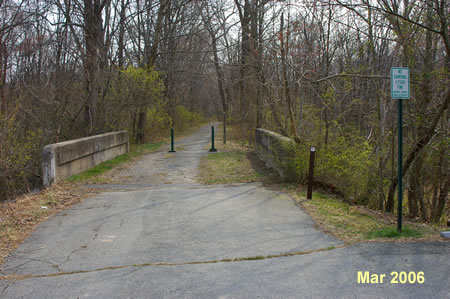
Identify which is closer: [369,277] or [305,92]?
[369,277]

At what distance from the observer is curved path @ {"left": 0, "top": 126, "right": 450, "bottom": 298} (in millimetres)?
4125

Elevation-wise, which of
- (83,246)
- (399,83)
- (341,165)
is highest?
(399,83)

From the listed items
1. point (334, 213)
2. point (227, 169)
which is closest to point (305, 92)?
point (227, 169)

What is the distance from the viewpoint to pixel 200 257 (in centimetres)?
507

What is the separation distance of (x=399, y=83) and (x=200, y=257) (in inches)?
144

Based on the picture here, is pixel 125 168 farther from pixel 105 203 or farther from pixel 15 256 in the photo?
pixel 15 256

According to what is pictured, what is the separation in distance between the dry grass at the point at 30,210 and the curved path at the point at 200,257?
20cm

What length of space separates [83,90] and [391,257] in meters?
13.4

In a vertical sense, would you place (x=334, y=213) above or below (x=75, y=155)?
below

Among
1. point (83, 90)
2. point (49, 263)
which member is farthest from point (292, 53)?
point (49, 263)

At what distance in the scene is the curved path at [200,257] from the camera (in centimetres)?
412

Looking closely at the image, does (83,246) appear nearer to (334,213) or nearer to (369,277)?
(369,277)

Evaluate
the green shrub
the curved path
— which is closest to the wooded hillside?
the green shrub

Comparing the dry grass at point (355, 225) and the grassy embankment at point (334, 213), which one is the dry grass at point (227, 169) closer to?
the grassy embankment at point (334, 213)
